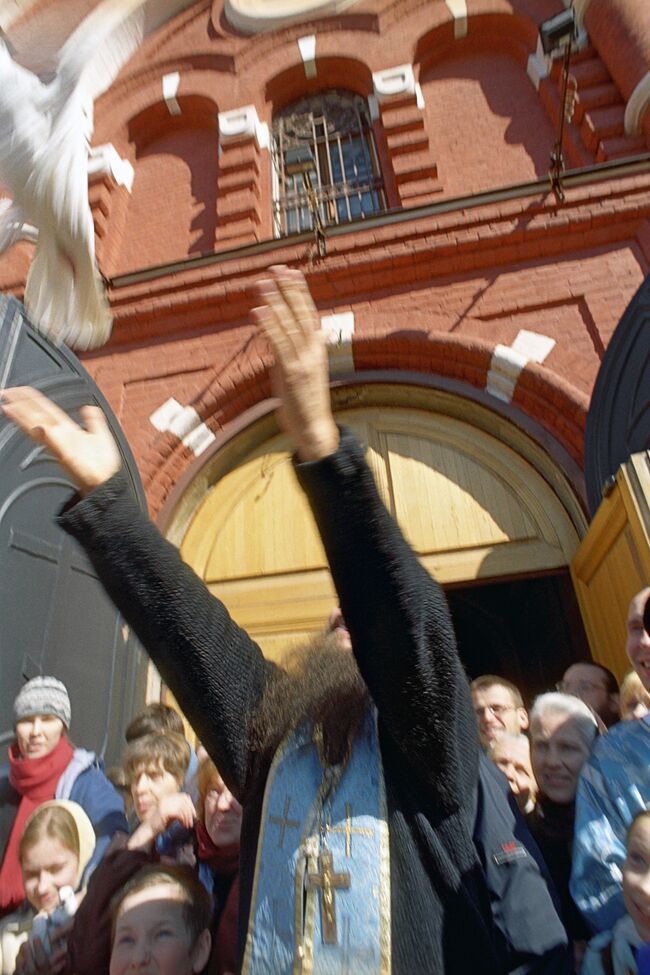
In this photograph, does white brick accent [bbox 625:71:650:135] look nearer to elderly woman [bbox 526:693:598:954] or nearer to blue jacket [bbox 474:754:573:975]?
elderly woman [bbox 526:693:598:954]

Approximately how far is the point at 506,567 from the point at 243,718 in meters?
3.47

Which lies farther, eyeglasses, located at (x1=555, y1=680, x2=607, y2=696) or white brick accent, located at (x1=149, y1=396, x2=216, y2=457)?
white brick accent, located at (x1=149, y1=396, x2=216, y2=457)

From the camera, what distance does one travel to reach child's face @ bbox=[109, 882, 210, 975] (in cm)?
149

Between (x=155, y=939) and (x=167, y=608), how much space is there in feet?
3.43


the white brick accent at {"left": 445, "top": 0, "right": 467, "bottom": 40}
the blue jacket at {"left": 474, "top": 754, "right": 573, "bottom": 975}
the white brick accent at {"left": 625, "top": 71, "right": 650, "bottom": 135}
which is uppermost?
the white brick accent at {"left": 445, "top": 0, "right": 467, "bottom": 40}

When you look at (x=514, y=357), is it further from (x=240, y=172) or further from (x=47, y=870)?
(x=47, y=870)

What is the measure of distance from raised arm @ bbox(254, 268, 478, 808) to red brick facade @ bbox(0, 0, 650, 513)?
3691mm

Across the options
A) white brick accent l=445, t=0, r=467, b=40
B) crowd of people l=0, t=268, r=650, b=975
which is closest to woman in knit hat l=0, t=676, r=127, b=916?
crowd of people l=0, t=268, r=650, b=975

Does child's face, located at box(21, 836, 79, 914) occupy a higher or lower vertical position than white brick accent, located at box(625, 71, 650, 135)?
lower

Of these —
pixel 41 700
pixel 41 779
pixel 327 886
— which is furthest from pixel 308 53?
pixel 327 886

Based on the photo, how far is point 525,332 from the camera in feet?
15.3

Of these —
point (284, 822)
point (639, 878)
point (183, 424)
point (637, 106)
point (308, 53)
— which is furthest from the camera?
point (308, 53)

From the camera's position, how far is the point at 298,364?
1074 mm

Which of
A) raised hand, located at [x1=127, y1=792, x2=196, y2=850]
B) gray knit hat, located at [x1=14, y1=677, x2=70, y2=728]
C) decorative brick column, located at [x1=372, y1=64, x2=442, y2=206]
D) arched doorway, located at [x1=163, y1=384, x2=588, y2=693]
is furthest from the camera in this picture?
decorative brick column, located at [x1=372, y1=64, x2=442, y2=206]
